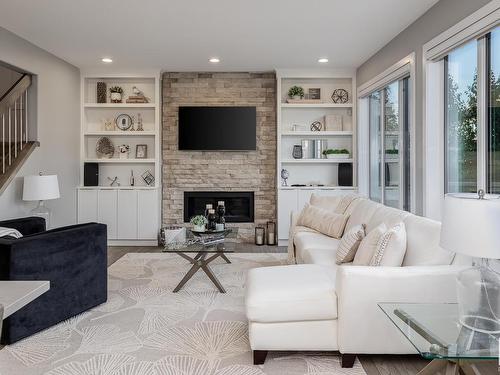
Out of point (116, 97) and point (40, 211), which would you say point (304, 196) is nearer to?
point (116, 97)

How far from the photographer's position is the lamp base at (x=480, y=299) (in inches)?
66.0

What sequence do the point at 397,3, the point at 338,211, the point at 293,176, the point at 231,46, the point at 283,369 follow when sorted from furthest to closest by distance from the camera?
the point at 293,176
the point at 231,46
the point at 338,211
the point at 397,3
the point at 283,369

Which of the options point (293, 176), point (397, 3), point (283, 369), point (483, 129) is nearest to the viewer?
point (283, 369)

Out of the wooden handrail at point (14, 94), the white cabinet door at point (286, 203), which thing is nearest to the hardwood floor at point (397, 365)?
the white cabinet door at point (286, 203)

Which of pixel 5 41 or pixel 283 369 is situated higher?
pixel 5 41

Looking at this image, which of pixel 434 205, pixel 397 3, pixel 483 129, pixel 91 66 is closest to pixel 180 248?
pixel 434 205

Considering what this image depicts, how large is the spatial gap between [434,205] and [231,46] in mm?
2958

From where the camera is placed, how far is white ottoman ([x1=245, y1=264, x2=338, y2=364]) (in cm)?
232

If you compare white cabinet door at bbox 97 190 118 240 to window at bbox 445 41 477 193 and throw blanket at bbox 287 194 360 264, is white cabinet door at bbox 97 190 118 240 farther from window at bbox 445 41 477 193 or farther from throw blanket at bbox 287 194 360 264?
window at bbox 445 41 477 193

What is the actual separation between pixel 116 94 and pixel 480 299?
5702 mm

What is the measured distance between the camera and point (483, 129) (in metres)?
3.06

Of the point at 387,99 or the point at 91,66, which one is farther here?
the point at 91,66

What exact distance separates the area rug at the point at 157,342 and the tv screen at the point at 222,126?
9.42 ft

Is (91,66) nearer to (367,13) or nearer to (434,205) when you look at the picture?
(367,13)
